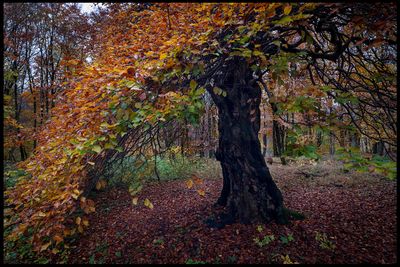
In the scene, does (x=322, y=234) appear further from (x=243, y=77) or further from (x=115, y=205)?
(x=115, y=205)

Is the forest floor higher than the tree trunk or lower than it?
lower

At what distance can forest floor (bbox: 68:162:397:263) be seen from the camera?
3455 millimetres

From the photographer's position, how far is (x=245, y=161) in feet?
14.0

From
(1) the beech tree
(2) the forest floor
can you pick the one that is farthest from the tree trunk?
(2) the forest floor

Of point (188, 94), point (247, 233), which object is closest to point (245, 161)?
point (247, 233)

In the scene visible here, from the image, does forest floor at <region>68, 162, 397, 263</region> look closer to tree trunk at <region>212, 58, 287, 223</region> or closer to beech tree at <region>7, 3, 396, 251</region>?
tree trunk at <region>212, 58, 287, 223</region>

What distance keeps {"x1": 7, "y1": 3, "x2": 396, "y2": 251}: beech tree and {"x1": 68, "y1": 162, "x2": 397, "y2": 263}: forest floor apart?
54cm

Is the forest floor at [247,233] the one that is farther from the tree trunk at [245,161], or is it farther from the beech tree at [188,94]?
the beech tree at [188,94]

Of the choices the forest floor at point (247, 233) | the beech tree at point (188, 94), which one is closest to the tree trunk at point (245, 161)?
the beech tree at point (188, 94)

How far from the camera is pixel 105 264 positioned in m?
3.75

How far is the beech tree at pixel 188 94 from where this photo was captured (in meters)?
2.42

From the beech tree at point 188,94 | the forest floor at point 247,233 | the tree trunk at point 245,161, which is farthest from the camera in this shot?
the tree trunk at point 245,161

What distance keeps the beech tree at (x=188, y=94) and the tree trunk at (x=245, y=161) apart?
0.02m

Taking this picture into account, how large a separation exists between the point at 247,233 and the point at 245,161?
135 cm
